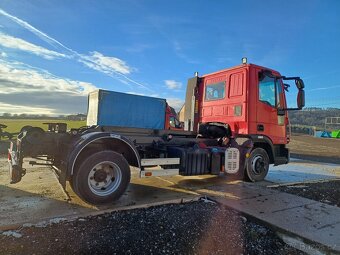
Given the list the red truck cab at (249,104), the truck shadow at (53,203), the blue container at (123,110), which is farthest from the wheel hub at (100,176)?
the red truck cab at (249,104)

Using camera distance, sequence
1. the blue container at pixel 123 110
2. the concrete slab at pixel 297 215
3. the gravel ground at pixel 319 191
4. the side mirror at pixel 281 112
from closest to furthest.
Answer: the concrete slab at pixel 297 215 < the gravel ground at pixel 319 191 < the side mirror at pixel 281 112 < the blue container at pixel 123 110

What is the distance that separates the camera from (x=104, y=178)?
5902 millimetres

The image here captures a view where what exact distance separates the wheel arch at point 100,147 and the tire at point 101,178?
180 mm

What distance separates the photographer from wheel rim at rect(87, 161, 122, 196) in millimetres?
5777

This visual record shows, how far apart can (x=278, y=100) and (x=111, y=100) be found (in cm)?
531

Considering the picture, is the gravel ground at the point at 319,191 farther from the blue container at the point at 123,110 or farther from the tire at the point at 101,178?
the blue container at the point at 123,110

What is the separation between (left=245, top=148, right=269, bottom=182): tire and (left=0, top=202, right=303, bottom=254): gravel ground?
134 inches

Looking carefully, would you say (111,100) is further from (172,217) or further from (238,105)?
(172,217)

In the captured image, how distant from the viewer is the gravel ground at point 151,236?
3877 mm

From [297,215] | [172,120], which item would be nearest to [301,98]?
[297,215]

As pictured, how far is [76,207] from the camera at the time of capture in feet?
18.0

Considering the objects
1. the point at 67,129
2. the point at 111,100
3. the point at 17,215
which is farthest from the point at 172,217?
the point at 111,100

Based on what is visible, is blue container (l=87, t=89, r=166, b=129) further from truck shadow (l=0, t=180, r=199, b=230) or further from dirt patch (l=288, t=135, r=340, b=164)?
dirt patch (l=288, t=135, r=340, b=164)

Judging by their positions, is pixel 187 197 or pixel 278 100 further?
pixel 278 100
